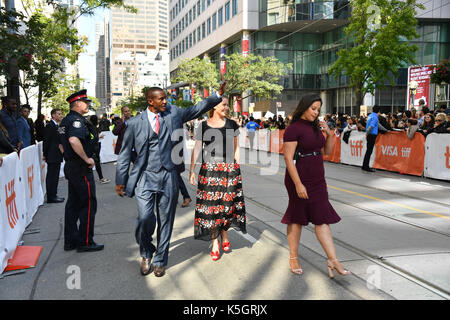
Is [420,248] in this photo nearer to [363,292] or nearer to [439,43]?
[363,292]

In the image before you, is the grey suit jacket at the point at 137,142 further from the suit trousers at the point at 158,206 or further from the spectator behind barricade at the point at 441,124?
the spectator behind barricade at the point at 441,124

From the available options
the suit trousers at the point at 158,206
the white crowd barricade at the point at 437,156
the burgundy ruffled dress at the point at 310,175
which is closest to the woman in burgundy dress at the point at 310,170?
the burgundy ruffled dress at the point at 310,175

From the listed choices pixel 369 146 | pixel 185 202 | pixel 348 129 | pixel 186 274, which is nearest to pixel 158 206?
pixel 186 274

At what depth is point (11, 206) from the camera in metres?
5.22

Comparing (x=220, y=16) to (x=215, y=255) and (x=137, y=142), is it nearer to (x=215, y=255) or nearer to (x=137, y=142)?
(x=215, y=255)

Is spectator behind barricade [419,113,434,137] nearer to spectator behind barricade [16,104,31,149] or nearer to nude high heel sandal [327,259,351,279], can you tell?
nude high heel sandal [327,259,351,279]

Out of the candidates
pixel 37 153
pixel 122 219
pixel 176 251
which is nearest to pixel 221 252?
pixel 176 251

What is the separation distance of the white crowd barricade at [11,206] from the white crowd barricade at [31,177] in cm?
29

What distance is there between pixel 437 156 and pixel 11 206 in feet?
33.0

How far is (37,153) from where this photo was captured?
27.3ft

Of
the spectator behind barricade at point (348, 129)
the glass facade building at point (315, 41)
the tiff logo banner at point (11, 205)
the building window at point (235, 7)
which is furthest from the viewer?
the building window at point (235, 7)

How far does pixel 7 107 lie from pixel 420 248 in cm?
752

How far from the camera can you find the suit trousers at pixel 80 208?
5121 mm

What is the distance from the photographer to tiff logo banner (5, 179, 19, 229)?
5.01m
